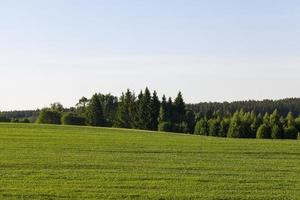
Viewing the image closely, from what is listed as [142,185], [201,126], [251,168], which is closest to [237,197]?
[142,185]

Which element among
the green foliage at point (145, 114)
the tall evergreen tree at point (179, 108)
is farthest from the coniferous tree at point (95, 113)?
the tall evergreen tree at point (179, 108)

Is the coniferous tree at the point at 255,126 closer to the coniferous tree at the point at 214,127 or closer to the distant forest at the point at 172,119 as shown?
the distant forest at the point at 172,119

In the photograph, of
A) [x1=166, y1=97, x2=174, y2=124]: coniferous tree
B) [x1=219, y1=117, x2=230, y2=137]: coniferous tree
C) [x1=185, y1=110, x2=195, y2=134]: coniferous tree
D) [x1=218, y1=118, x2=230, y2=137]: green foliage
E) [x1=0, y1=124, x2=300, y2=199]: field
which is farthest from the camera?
[x1=166, y1=97, x2=174, y2=124]: coniferous tree

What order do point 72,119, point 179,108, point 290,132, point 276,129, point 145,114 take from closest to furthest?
point 276,129 → point 290,132 → point 145,114 → point 179,108 → point 72,119

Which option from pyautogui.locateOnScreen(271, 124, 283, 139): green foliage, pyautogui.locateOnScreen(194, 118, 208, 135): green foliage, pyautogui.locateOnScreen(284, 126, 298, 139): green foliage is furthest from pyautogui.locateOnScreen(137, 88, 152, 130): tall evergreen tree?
pyautogui.locateOnScreen(284, 126, 298, 139): green foliage

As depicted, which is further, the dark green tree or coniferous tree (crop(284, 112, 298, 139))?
the dark green tree

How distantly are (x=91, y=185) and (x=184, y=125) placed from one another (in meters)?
88.2

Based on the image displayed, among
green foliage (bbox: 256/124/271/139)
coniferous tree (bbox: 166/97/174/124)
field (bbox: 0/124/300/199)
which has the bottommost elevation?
field (bbox: 0/124/300/199)

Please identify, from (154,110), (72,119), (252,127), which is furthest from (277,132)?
(72,119)

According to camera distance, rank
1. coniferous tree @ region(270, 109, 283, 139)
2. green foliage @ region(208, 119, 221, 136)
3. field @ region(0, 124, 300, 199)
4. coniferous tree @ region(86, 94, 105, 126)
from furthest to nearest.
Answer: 1. coniferous tree @ region(86, 94, 105, 126)
2. green foliage @ region(208, 119, 221, 136)
3. coniferous tree @ region(270, 109, 283, 139)
4. field @ region(0, 124, 300, 199)

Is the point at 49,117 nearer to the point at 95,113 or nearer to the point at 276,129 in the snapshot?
the point at 95,113

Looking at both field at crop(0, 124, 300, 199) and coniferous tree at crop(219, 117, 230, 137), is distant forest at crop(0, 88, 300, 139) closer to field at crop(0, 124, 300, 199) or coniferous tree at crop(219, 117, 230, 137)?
coniferous tree at crop(219, 117, 230, 137)

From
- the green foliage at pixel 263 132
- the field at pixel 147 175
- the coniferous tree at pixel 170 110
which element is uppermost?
the coniferous tree at pixel 170 110

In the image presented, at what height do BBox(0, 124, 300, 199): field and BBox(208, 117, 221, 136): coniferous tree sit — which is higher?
BBox(208, 117, 221, 136): coniferous tree
